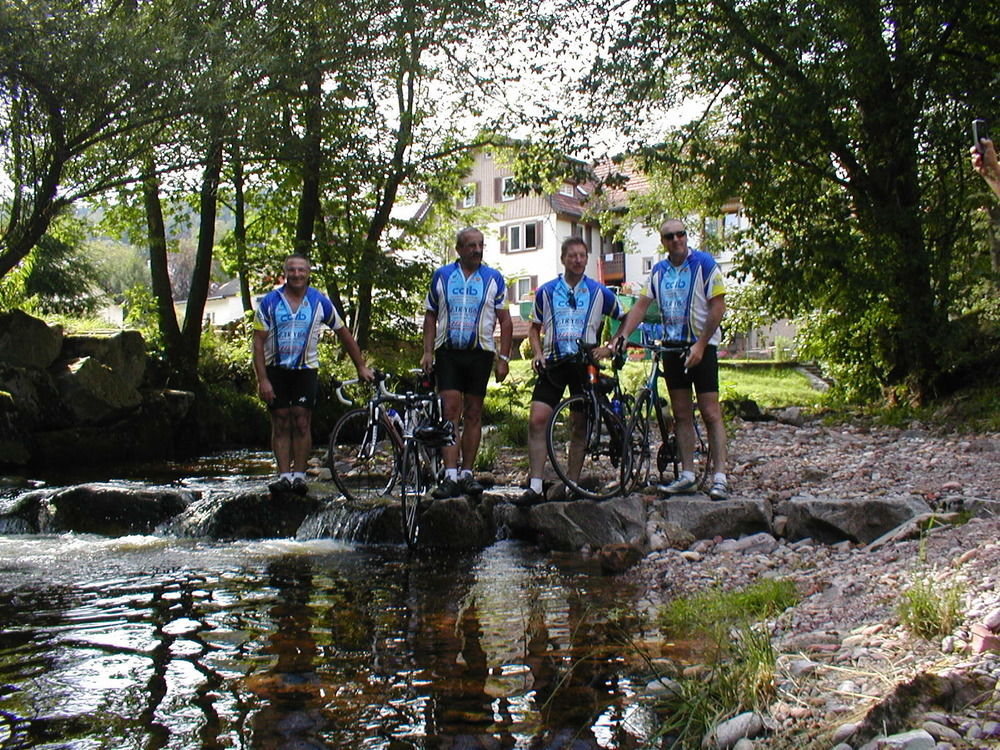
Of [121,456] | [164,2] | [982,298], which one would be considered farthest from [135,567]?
[982,298]

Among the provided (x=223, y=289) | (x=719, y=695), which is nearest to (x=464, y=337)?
(x=719, y=695)

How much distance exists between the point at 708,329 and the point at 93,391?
11.1m

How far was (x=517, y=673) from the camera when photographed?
412 cm

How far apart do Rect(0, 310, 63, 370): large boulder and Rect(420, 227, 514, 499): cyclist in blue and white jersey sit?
382 inches

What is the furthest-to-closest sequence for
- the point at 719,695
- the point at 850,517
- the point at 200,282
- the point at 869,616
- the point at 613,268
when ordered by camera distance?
the point at 613,268, the point at 200,282, the point at 850,517, the point at 869,616, the point at 719,695

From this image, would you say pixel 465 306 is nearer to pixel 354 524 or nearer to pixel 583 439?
pixel 583 439

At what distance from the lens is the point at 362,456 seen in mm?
7688

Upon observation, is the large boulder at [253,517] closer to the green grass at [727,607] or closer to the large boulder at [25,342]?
the green grass at [727,607]

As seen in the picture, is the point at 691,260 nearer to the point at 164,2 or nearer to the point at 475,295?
the point at 475,295

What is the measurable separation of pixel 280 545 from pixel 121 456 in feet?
28.4

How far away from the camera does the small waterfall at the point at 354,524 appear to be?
7734 millimetres

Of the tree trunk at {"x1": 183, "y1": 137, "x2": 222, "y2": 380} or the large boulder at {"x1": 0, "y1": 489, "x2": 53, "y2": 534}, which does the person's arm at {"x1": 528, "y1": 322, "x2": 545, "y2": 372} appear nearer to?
the large boulder at {"x1": 0, "y1": 489, "x2": 53, "y2": 534}

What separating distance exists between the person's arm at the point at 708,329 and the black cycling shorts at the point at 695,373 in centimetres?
9

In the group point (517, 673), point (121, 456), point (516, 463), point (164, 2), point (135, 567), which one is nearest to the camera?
point (517, 673)
